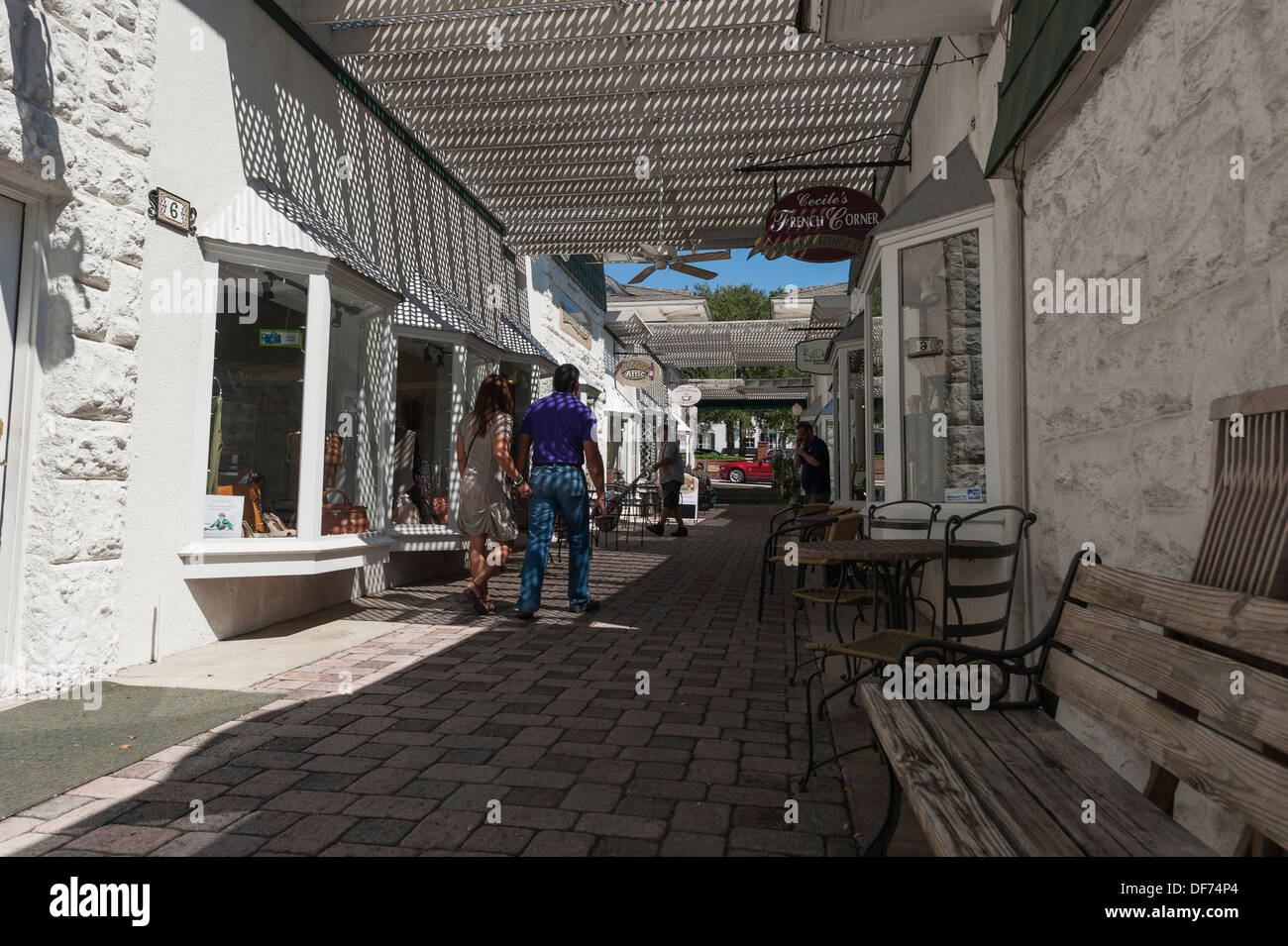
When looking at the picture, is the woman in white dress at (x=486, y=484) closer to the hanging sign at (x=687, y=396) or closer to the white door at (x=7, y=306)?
the white door at (x=7, y=306)

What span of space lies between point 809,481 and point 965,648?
8783mm

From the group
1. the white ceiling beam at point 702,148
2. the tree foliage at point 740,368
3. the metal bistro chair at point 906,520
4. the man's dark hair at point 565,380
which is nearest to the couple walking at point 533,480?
the man's dark hair at point 565,380

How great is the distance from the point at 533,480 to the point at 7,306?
320 cm

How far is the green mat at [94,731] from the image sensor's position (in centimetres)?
286

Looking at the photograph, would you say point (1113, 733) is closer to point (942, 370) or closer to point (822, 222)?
point (942, 370)

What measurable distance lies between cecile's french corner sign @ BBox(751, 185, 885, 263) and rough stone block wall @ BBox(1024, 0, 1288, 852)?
366cm

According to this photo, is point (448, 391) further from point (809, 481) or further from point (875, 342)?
point (809, 481)

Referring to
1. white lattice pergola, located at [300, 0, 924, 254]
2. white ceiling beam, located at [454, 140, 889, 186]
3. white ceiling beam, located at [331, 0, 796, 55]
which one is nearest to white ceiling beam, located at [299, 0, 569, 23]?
white lattice pergola, located at [300, 0, 924, 254]

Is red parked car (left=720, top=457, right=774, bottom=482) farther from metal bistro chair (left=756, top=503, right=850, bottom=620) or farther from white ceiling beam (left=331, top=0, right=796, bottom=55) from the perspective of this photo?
white ceiling beam (left=331, top=0, right=796, bottom=55)

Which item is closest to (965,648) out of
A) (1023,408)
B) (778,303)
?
(1023,408)

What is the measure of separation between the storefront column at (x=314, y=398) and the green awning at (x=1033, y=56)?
4342mm

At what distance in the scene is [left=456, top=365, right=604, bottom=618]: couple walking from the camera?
5.95 meters

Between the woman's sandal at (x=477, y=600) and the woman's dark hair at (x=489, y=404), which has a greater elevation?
the woman's dark hair at (x=489, y=404)

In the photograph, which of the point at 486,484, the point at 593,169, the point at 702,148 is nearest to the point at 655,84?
the point at 702,148
